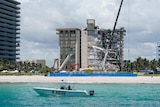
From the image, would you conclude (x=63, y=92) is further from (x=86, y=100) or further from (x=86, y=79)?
(x=86, y=79)

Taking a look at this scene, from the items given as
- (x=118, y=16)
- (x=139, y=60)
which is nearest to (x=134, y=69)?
(x=139, y=60)

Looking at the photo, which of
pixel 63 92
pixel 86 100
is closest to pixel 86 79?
pixel 63 92

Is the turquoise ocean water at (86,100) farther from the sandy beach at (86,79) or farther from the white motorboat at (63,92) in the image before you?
the sandy beach at (86,79)

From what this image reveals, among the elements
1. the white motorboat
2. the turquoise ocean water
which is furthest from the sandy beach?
the white motorboat

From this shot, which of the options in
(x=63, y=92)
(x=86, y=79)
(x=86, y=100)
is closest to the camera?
(x=86, y=100)

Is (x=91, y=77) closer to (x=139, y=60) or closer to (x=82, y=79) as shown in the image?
(x=82, y=79)

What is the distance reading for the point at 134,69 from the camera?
171 metres

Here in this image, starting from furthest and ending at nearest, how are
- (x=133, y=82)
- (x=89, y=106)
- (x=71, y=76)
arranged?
(x=71, y=76)
(x=133, y=82)
(x=89, y=106)

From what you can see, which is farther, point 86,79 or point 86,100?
point 86,79

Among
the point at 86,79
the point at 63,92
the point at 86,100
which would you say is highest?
the point at 86,79

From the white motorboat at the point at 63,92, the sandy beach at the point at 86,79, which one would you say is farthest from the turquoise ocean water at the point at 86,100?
the sandy beach at the point at 86,79

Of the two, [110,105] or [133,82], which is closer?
[110,105]

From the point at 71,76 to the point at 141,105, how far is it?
231 feet

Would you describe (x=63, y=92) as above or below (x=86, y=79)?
below
